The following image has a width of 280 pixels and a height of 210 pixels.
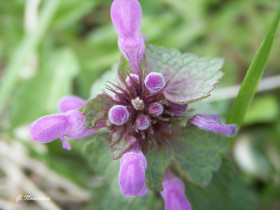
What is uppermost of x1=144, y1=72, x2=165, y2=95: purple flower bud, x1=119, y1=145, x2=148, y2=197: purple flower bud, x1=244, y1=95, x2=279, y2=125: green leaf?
x1=144, y1=72, x2=165, y2=95: purple flower bud

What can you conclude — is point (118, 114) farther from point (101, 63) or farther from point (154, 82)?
point (101, 63)

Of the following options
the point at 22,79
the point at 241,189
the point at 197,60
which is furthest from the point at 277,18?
the point at 22,79

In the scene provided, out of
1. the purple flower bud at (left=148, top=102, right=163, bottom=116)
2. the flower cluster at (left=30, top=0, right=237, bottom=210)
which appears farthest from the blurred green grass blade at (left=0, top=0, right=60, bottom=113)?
the purple flower bud at (left=148, top=102, right=163, bottom=116)

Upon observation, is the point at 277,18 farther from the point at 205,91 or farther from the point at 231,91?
the point at 231,91

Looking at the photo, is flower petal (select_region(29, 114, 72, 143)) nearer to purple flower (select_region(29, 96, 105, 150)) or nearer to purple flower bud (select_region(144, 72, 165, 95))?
purple flower (select_region(29, 96, 105, 150))

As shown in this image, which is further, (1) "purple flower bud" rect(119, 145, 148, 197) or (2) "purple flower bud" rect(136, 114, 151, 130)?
(2) "purple flower bud" rect(136, 114, 151, 130)

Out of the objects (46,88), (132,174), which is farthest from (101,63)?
(132,174)

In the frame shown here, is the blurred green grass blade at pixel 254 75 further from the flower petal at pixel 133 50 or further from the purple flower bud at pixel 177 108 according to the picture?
the flower petal at pixel 133 50

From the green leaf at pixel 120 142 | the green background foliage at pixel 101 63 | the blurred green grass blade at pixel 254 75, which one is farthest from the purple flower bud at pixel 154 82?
the green background foliage at pixel 101 63
